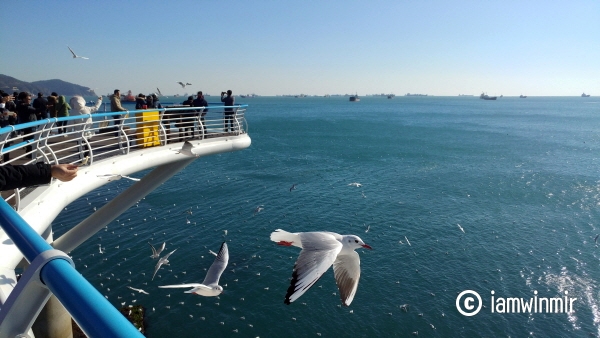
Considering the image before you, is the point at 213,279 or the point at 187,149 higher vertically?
the point at 187,149

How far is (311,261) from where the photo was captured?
19.2 feet

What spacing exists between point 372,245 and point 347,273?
13528 millimetres

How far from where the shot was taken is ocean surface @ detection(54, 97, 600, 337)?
14359 millimetres

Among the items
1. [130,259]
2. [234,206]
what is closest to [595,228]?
[234,206]

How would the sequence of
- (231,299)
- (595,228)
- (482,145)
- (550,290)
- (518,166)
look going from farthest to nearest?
(482,145)
(518,166)
(595,228)
(550,290)
(231,299)

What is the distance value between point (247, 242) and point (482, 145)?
44900mm

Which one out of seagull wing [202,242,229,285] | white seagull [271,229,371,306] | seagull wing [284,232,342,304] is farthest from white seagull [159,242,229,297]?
seagull wing [284,232,342,304]

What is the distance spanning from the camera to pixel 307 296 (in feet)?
51.3

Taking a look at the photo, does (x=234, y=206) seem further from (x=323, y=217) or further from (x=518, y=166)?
(x=518, y=166)

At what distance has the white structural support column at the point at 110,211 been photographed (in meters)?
11.2

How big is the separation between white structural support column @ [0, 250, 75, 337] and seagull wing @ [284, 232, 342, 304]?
9.43 feet

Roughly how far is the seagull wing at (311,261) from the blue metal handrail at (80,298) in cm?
301

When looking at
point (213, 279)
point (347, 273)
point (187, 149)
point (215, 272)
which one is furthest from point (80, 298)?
point (187, 149)

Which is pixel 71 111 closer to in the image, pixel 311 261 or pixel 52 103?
pixel 52 103
